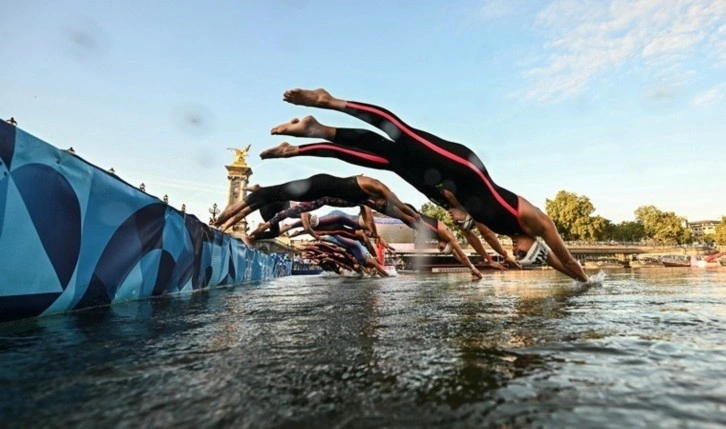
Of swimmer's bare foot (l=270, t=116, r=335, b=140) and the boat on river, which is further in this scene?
the boat on river

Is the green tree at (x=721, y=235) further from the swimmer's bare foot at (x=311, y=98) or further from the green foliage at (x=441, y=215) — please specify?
the swimmer's bare foot at (x=311, y=98)

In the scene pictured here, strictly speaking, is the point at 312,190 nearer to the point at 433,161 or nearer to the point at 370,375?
the point at 433,161

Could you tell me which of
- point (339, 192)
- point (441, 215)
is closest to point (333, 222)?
point (339, 192)

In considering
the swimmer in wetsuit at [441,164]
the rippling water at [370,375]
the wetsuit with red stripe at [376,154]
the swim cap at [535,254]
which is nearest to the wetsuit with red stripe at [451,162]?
the swimmer in wetsuit at [441,164]

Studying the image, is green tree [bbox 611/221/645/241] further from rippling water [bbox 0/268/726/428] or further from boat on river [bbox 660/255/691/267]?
rippling water [bbox 0/268/726/428]

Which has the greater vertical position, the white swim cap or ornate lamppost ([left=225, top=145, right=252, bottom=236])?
ornate lamppost ([left=225, top=145, right=252, bottom=236])

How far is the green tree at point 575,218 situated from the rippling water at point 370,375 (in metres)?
77.4

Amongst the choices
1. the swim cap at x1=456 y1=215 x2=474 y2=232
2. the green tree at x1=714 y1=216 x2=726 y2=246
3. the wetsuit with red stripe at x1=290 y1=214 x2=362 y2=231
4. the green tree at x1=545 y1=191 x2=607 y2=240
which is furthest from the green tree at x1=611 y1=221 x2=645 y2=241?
the swim cap at x1=456 y1=215 x2=474 y2=232

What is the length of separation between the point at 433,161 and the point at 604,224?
285ft

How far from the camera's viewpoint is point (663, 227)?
82.1m

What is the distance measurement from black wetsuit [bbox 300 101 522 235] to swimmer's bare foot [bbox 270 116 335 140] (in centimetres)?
15

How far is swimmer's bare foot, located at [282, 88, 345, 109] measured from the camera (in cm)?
485

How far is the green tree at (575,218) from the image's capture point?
72062 millimetres

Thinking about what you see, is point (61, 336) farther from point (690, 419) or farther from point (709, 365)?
point (709, 365)
